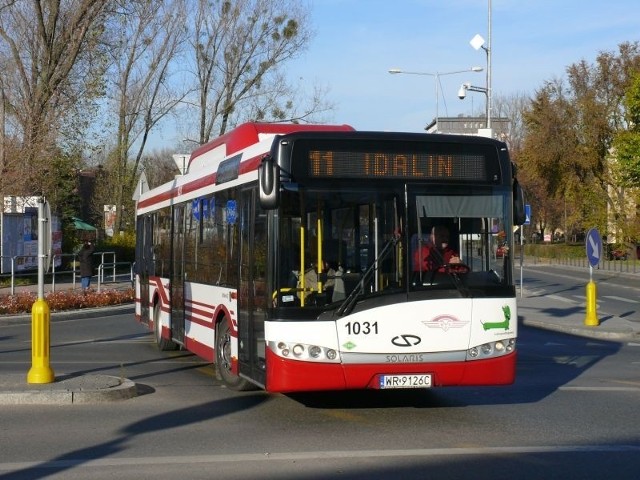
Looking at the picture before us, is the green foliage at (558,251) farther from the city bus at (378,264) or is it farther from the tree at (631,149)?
the city bus at (378,264)

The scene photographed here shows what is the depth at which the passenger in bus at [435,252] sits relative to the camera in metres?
9.50

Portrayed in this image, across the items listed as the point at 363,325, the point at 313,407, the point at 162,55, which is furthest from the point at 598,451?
the point at 162,55

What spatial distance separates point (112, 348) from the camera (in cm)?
1728

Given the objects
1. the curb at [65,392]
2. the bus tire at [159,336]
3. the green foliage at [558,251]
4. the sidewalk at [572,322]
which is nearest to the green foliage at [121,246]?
the sidewalk at [572,322]

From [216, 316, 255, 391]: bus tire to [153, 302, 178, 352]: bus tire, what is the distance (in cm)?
401

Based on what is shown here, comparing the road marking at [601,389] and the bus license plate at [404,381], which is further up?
the bus license plate at [404,381]

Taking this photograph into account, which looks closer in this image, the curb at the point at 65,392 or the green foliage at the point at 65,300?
the curb at the point at 65,392

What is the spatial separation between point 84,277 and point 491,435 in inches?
898

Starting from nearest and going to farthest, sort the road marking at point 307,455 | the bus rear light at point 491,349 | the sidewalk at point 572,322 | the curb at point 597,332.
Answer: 1. the road marking at point 307,455
2. the bus rear light at point 491,349
3. the curb at point 597,332
4. the sidewalk at point 572,322

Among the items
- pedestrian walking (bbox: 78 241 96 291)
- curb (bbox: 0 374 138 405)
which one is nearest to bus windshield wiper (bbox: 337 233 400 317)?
curb (bbox: 0 374 138 405)

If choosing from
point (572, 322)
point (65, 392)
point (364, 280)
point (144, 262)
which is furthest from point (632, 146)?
point (65, 392)

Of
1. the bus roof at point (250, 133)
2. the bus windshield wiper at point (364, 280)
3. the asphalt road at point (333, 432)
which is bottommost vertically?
the asphalt road at point (333, 432)

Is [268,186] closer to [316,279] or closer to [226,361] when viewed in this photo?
[316,279]

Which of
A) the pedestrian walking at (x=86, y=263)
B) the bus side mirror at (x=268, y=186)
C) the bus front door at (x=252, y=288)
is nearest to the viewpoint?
the bus side mirror at (x=268, y=186)
